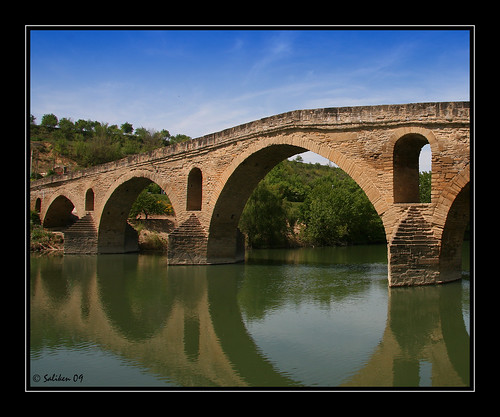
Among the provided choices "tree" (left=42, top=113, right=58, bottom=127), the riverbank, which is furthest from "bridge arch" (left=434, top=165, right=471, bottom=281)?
"tree" (left=42, top=113, right=58, bottom=127)

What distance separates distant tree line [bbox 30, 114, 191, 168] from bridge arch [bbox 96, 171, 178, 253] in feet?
76.9

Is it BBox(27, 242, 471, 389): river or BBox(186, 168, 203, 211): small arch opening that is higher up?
BBox(186, 168, 203, 211): small arch opening

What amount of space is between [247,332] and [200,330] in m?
0.83

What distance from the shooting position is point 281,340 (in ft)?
23.2

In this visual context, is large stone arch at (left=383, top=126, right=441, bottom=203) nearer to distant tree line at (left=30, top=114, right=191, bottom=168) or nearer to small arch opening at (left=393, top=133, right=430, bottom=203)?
small arch opening at (left=393, top=133, right=430, bottom=203)

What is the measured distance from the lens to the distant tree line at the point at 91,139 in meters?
44.4

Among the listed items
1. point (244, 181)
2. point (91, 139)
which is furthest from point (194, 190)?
point (91, 139)

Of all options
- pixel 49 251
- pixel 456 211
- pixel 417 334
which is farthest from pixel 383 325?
pixel 49 251

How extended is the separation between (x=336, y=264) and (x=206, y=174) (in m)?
5.60

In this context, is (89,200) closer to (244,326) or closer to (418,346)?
(244,326)

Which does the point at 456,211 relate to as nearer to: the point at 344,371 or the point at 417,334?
the point at 417,334

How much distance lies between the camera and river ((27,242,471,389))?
18.3 feet

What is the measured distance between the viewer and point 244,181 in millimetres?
14953

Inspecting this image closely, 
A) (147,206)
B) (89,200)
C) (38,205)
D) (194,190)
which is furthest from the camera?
(38,205)
